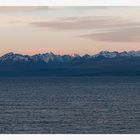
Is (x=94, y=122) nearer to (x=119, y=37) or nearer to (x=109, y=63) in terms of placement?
(x=119, y=37)

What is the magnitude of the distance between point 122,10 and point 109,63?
1269 centimetres

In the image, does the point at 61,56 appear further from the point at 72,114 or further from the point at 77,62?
the point at 72,114

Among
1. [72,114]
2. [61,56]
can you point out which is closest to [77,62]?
[61,56]

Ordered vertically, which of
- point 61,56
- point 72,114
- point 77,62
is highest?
point 61,56

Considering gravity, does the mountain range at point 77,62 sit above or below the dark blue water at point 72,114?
above

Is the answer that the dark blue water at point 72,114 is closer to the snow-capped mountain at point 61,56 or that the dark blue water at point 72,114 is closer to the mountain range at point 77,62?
the mountain range at point 77,62

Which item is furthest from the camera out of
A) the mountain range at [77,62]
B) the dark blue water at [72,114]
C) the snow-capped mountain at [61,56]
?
the mountain range at [77,62]

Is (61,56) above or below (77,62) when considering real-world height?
above

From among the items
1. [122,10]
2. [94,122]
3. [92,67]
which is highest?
[122,10]

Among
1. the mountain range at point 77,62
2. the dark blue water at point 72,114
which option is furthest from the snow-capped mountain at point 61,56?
the dark blue water at point 72,114

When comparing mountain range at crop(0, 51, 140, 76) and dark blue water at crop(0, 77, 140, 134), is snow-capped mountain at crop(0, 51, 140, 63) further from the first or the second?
dark blue water at crop(0, 77, 140, 134)

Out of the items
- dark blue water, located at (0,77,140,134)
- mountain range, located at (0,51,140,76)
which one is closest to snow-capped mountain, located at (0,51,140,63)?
mountain range, located at (0,51,140,76)
